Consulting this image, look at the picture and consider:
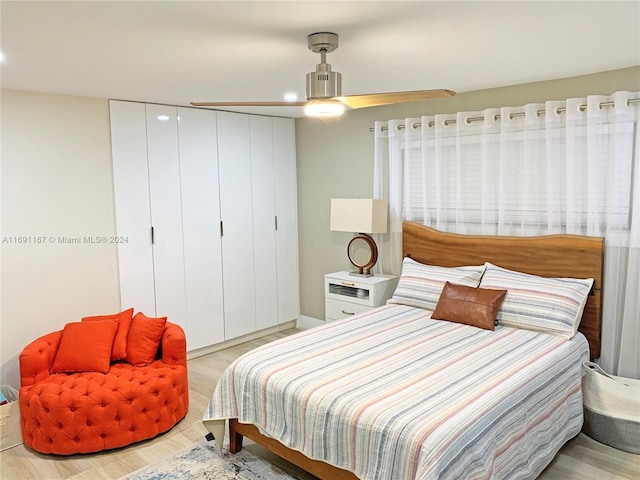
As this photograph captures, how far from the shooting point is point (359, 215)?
4.49m

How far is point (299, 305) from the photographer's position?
566 centimetres

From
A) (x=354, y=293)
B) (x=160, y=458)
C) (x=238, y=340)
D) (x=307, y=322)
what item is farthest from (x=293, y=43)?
(x=307, y=322)

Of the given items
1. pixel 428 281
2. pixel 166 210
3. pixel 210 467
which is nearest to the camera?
pixel 210 467

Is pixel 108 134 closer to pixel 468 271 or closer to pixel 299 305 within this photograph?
pixel 299 305

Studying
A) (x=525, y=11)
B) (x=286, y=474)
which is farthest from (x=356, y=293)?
(x=525, y=11)

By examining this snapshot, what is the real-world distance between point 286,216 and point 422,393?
3257 mm

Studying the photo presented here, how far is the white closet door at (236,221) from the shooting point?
483cm

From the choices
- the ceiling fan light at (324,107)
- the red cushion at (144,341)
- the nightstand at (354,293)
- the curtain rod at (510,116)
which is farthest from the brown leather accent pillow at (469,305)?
the red cushion at (144,341)

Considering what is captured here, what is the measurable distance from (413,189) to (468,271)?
3.00 ft

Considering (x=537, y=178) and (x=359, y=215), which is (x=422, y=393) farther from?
(x=359, y=215)

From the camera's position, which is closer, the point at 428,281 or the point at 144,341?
the point at 144,341

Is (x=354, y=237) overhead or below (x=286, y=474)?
overhead

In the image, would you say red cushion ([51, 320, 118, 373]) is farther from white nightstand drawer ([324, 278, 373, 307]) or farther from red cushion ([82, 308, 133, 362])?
white nightstand drawer ([324, 278, 373, 307])

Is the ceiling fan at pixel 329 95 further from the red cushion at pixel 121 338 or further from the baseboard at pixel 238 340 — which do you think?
the baseboard at pixel 238 340
